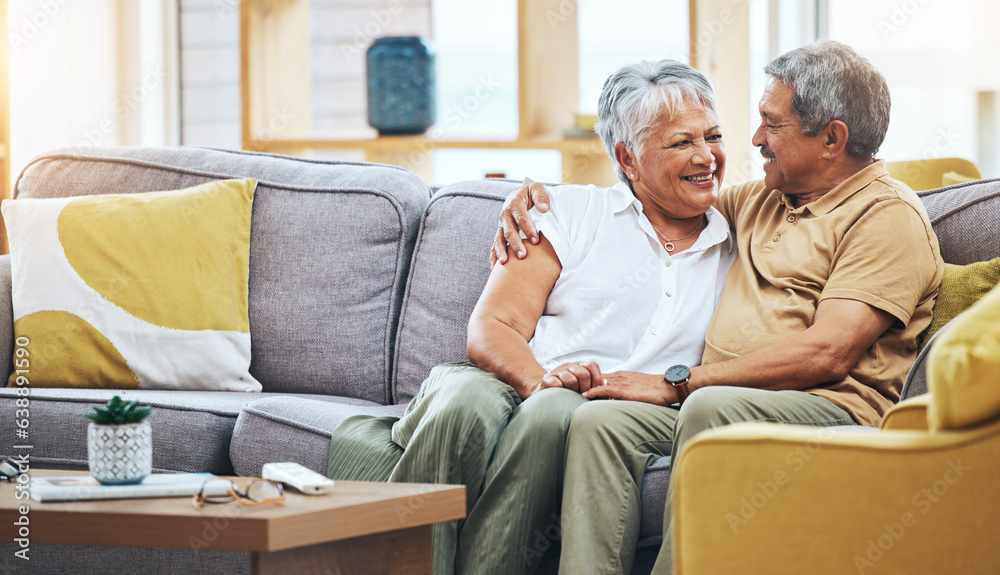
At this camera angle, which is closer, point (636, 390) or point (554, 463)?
point (554, 463)

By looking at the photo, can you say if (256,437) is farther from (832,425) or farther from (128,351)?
(832,425)

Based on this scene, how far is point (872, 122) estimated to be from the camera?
1.80 m

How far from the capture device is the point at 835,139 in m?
1.81

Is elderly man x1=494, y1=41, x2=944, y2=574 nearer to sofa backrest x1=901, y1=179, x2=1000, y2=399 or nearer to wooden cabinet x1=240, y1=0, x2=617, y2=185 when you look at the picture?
sofa backrest x1=901, y1=179, x2=1000, y2=399

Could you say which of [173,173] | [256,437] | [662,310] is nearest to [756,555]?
[662,310]

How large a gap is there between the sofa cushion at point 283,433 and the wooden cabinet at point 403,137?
182 centimetres

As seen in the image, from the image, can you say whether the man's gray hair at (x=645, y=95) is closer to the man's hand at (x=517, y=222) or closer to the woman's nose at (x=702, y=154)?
the woman's nose at (x=702, y=154)

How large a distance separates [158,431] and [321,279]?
0.56m

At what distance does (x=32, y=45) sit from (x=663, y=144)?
2.34m

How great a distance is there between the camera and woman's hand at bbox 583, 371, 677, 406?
5.44ft

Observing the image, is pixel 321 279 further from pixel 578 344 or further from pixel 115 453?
pixel 115 453

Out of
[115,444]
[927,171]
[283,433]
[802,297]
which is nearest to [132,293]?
[283,433]

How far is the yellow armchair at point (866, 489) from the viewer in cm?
95

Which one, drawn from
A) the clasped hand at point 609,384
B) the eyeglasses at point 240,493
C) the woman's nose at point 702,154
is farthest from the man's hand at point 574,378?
the eyeglasses at point 240,493
